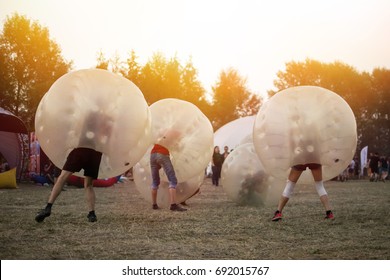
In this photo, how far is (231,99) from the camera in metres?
34.8

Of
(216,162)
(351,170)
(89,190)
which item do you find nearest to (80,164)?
(89,190)

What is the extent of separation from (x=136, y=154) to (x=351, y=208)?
4392mm

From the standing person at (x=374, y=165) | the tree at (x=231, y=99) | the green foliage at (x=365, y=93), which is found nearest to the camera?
the green foliage at (x=365, y=93)

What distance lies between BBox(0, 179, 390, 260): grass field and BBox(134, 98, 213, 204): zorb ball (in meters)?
0.67

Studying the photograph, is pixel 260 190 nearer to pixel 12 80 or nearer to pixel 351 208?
pixel 351 208

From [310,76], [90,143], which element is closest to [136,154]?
[90,143]

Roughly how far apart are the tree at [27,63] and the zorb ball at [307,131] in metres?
5.53

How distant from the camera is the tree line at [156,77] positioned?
1169cm

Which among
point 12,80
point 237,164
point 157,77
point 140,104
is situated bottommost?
point 237,164

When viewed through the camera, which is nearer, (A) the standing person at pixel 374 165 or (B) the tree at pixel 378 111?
(B) the tree at pixel 378 111

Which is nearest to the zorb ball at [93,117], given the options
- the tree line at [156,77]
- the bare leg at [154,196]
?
the bare leg at [154,196]

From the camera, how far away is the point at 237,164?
9773 mm

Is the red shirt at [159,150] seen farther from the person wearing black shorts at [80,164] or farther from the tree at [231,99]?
the tree at [231,99]

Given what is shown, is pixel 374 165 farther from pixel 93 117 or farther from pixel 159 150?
pixel 93 117
